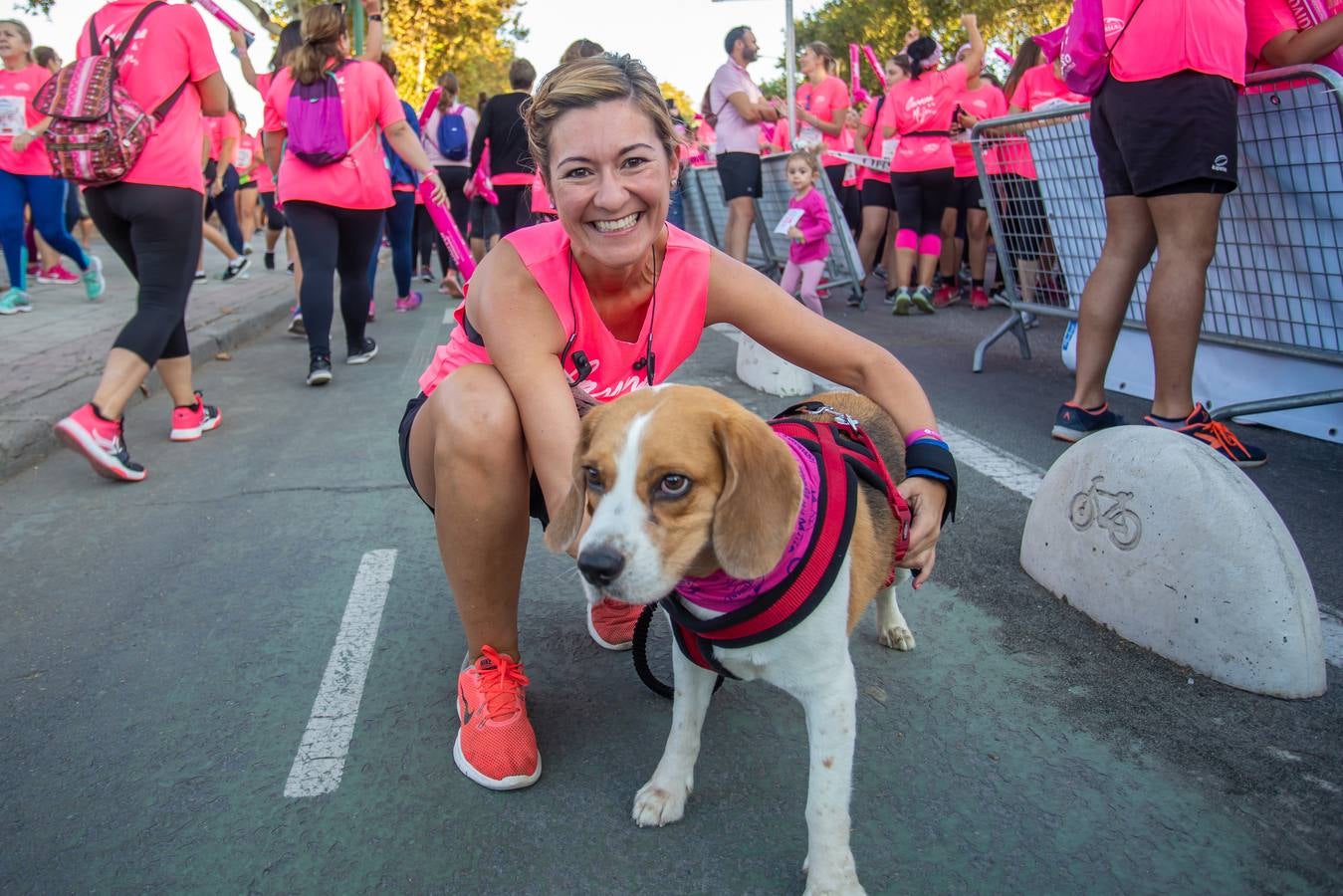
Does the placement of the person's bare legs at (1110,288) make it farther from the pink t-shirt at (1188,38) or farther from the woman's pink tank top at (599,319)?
the woman's pink tank top at (599,319)

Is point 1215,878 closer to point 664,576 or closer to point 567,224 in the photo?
point 664,576

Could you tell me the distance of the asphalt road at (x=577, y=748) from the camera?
6.55ft

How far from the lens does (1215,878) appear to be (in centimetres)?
190

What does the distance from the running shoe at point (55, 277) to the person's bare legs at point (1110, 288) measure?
12.0m

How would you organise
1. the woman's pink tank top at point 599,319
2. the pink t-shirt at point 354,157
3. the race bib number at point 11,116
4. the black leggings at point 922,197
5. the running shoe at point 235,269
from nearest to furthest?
the woman's pink tank top at point 599,319
the pink t-shirt at point 354,157
the race bib number at point 11,116
the black leggings at point 922,197
the running shoe at point 235,269

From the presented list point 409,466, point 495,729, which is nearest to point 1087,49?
point 409,466

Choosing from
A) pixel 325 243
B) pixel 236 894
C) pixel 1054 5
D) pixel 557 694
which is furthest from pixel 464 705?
pixel 1054 5

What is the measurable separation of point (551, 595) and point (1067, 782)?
5.93ft

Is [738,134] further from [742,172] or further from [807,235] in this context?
[807,235]

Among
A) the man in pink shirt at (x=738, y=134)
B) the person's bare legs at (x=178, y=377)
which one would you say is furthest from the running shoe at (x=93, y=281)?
the man in pink shirt at (x=738, y=134)

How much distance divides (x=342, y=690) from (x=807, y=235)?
7.09 m

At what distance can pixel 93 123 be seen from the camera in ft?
14.8

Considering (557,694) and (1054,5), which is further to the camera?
(1054,5)

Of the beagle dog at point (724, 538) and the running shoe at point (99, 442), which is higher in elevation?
the beagle dog at point (724, 538)
